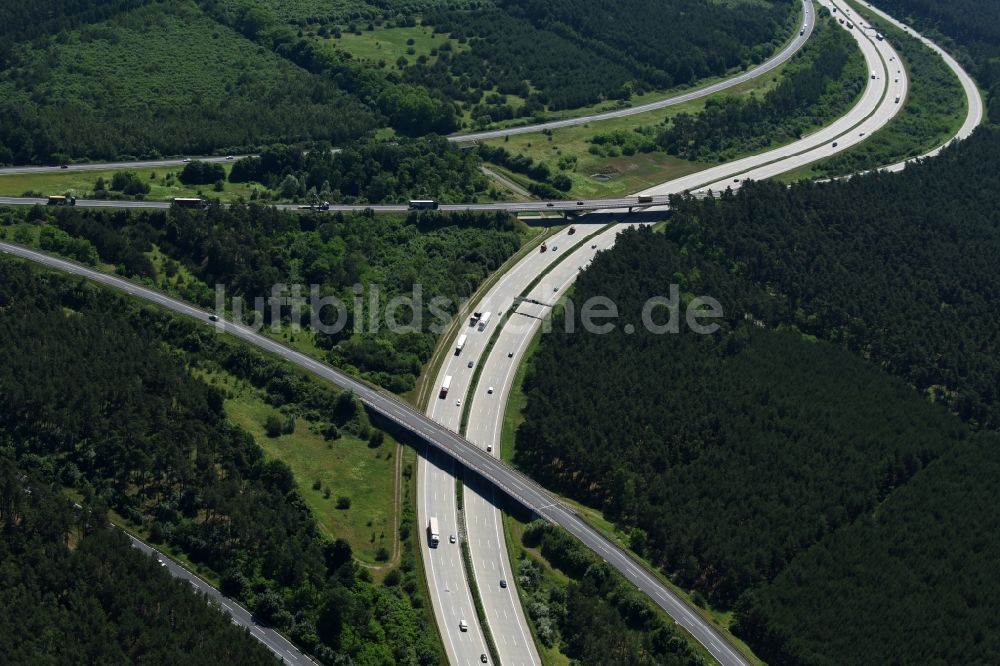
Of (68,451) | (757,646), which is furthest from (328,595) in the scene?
(757,646)

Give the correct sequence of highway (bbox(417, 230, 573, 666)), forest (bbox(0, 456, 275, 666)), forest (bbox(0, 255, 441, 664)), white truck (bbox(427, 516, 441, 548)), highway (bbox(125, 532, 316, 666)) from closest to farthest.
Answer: forest (bbox(0, 456, 275, 666)) < highway (bbox(125, 532, 316, 666)) < forest (bbox(0, 255, 441, 664)) < highway (bbox(417, 230, 573, 666)) < white truck (bbox(427, 516, 441, 548))

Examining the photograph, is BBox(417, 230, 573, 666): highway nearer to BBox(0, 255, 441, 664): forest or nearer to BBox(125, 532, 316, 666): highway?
BBox(0, 255, 441, 664): forest

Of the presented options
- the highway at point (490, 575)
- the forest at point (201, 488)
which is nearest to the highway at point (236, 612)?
the forest at point (201, 488)

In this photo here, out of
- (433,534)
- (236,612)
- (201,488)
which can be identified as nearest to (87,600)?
(236,612)

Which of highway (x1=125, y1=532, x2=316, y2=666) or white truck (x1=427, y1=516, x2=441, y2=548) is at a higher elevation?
white truck (x1=427, y1=516, x2=441, y2=548)

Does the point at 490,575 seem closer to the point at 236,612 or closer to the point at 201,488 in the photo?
the point at 236,612

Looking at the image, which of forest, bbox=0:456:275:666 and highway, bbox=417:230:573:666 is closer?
forest, bbox=0:456:275:666

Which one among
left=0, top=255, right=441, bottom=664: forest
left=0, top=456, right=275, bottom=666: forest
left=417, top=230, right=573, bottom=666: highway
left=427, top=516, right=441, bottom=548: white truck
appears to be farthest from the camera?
left=427, top=516, right=441, bottom=548: white truck

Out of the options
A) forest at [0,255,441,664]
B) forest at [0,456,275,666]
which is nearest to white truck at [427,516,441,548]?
forest at [0,255,441,664]
